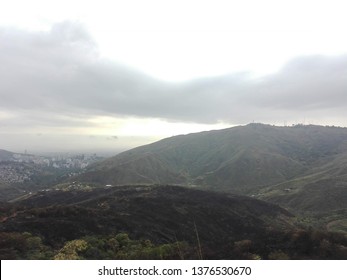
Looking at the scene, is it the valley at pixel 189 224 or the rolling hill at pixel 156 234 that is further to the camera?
the valley at pixel 189 224

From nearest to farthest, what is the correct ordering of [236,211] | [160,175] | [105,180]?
[236,211], [105,180], [160,175]

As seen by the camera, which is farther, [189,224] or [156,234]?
[189,224]

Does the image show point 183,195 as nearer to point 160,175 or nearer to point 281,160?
point 160,175

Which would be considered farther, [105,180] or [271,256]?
[105,180]

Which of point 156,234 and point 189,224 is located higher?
point 156,234

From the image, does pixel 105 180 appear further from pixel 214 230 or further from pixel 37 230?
pixel 37 230

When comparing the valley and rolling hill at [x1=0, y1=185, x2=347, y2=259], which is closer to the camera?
rolling hill at [x1=0, y1=185, x2=347, y2=259]

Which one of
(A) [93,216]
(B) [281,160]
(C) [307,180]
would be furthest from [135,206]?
(B) [281,160]

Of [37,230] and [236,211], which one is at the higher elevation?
[37,230]

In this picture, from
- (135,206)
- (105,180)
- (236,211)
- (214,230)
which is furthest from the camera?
(105,180)
